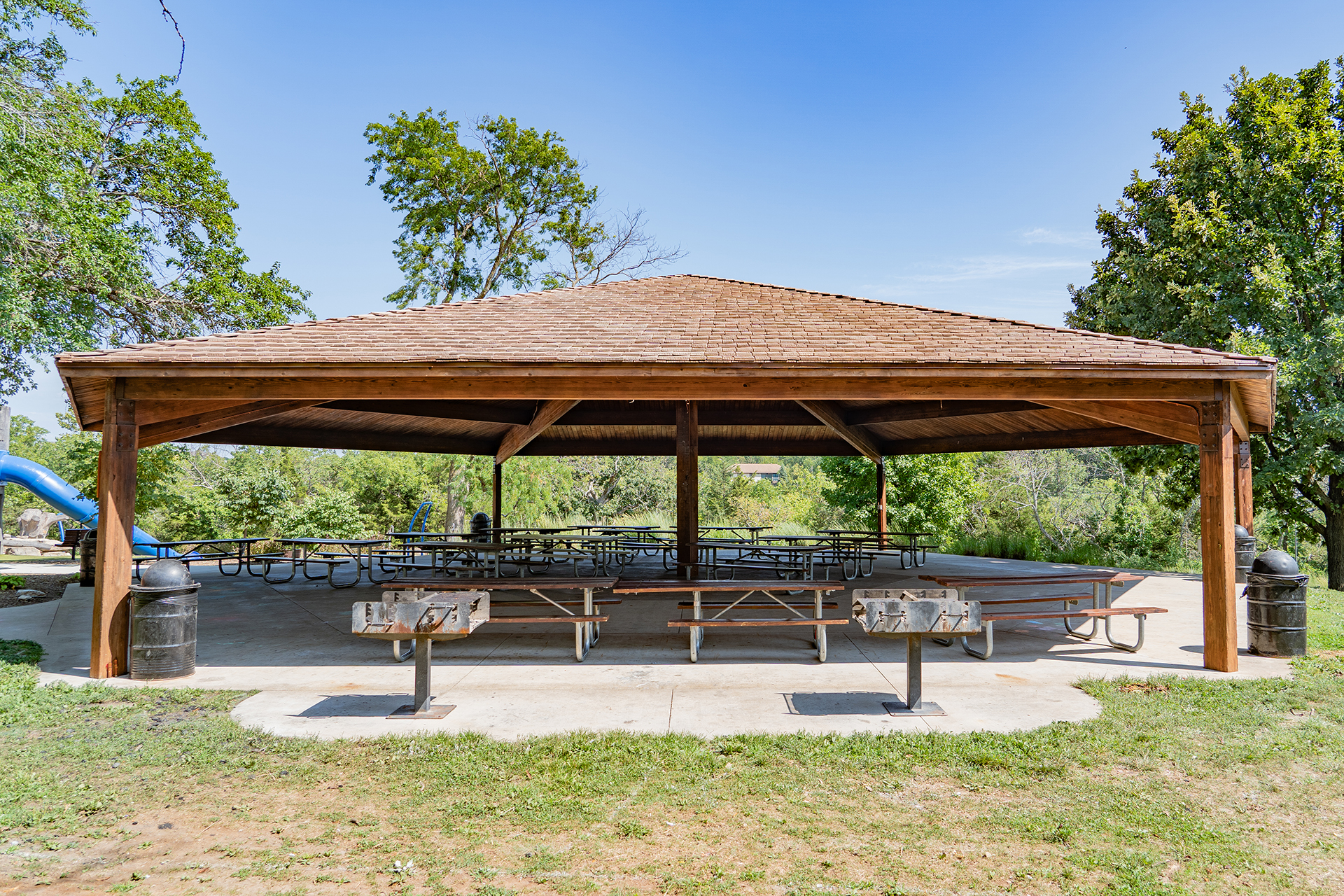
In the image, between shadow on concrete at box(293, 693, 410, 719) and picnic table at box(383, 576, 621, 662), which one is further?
picnic table at box(383, 576, 621, 662)

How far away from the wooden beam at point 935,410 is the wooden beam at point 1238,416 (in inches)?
82.8

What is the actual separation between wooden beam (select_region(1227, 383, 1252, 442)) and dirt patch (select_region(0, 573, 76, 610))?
14.5 metres

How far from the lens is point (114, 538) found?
5953 millimetres

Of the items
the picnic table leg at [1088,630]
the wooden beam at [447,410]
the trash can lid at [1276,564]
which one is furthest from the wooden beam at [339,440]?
the trash can lid at [1276,564]

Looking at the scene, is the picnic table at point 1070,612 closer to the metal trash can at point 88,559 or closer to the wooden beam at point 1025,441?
the wooden beam at point 1025,441

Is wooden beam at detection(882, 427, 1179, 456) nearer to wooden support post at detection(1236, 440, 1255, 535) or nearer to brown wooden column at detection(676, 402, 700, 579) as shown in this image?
wooden support post at detection(1236, 440, 1255, 535)

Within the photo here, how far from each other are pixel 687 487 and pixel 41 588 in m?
10.4

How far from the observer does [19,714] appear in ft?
15.7

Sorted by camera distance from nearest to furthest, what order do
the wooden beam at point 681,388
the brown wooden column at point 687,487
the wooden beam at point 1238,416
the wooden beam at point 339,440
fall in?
the wooden beam at point 681,388
the wooden beam at point 1238,416
the brown wooden column at point 687,487
the wooden beam at point 339,440

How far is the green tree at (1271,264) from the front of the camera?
1308 centimetres

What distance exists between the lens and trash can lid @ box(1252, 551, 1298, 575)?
633cm

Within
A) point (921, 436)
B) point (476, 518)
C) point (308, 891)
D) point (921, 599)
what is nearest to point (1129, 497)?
point (921, 436)

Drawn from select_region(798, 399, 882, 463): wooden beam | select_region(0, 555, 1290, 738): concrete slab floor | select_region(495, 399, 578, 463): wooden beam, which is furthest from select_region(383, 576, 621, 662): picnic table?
select_region(798, 399, 882, 463): wooden beam

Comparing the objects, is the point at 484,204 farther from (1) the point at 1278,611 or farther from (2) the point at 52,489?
(1) the point at 1278,611
